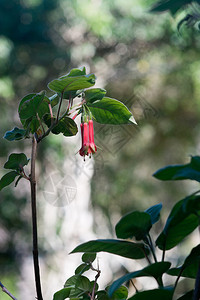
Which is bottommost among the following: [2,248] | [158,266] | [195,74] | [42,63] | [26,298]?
[158,266]

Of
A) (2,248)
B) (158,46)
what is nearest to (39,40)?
(158,46)

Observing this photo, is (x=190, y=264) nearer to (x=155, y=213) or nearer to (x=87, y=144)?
(x=155, y=213)

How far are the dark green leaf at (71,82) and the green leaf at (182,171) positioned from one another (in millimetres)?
86

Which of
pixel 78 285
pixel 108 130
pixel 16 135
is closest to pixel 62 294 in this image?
pixel 78 285

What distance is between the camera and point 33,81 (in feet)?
9.75

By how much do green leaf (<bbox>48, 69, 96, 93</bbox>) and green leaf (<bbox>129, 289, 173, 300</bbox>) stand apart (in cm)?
13

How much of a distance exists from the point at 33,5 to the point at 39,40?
245 millimetres

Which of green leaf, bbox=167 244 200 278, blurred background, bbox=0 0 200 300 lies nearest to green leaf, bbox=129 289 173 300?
green leaf, bbox=167 244 200 278

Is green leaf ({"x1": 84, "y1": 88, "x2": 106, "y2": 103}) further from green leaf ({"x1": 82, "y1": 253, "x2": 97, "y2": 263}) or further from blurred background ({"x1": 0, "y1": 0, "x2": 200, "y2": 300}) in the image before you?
blurred background ({"x1": 0, "y1": 0, "x2": 200, "y2": 300})

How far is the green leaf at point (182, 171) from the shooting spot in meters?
0.18

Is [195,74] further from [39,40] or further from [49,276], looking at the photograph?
[49,276]

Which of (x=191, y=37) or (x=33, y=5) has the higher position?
(x=33, y=5)

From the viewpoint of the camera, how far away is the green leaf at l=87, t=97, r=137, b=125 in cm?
28

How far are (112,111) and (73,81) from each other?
0.14ft
